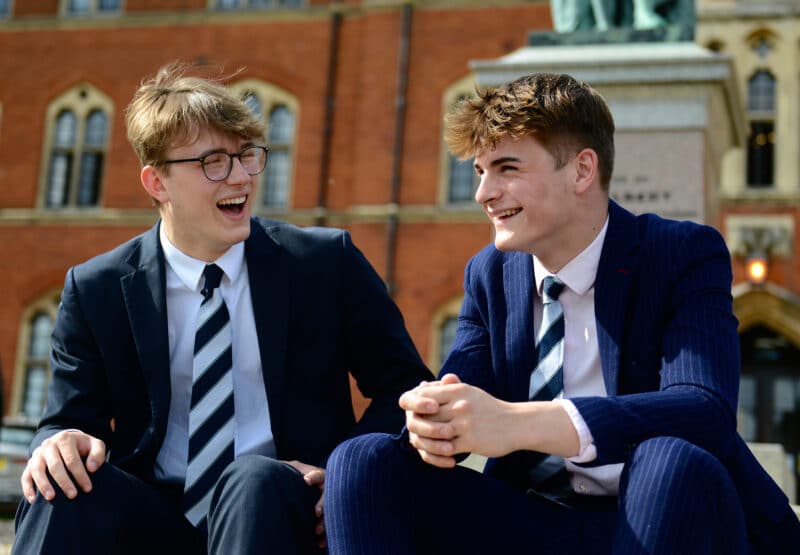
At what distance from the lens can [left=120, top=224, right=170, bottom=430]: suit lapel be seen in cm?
250

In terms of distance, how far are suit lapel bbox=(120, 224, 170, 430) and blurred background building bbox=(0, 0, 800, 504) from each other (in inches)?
456

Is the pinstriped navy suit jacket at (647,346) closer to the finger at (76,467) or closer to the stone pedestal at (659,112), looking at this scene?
the finger at (76,467)

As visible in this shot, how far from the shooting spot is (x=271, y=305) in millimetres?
2572

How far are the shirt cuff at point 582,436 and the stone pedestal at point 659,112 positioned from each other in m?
3.18

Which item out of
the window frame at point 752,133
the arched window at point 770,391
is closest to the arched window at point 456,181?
the window frame at point 752,133

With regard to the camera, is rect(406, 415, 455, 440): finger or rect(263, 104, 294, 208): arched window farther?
rect(263, 104, 294, 208): arched window

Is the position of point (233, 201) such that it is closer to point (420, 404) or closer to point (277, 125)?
point (420, 404)

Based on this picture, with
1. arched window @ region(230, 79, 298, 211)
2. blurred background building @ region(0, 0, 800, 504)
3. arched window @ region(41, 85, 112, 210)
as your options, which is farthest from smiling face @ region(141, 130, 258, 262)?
arched window @ region(41, 85, 112, 210)

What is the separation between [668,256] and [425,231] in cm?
1276

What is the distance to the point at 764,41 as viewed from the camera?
14219 mm

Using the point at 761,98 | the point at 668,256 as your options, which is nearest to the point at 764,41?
the point at 761,98

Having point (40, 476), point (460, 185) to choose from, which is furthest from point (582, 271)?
point (460, 185)

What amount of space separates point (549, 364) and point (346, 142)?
13.7m

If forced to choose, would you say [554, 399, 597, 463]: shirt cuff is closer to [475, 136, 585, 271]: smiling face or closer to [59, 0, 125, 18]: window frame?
[475, 136, 585, 271]: smiling face
